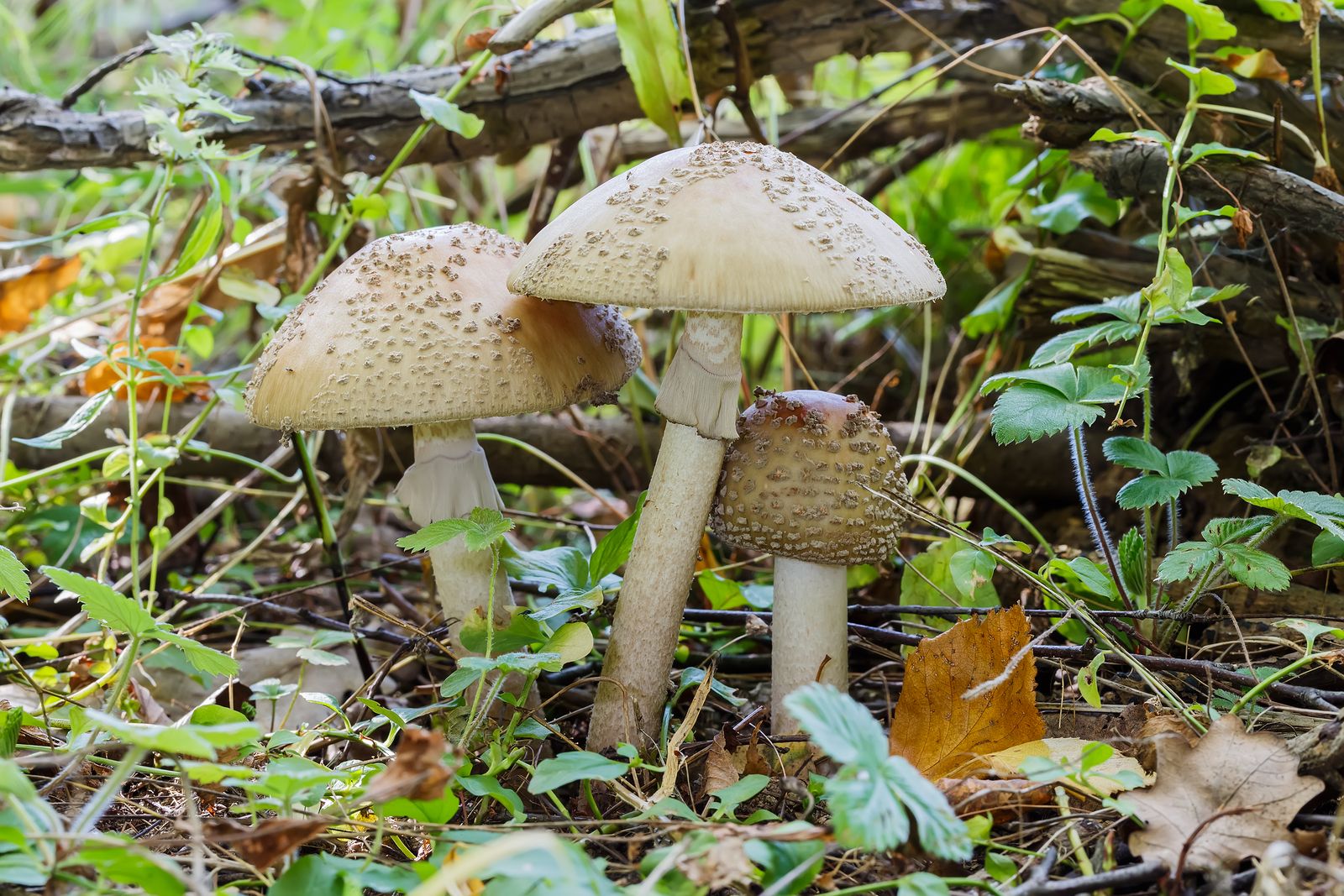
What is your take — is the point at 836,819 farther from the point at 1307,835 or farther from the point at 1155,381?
the point at 1155,381

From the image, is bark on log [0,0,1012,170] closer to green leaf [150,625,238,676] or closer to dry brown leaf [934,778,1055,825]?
green leaf [150,625,238,676]

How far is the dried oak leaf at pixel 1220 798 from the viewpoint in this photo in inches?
67.2

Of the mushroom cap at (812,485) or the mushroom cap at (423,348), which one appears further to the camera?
the mushroom cap at (812,485)

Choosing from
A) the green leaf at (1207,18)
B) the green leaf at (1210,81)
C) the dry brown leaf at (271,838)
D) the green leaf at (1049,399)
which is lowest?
the dry brown leaf at (271,838)

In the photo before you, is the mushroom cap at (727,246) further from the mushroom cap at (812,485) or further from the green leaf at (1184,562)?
the green leaf at (1184,562)

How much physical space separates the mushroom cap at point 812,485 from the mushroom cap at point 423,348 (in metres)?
0.40

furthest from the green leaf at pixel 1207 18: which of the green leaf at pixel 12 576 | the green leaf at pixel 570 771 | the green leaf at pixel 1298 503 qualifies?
the green leaf at pixel 12 576

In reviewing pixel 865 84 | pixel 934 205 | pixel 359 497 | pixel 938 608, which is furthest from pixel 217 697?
pixel 865 84

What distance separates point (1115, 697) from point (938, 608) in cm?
46

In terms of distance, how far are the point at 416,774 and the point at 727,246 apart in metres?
1.08

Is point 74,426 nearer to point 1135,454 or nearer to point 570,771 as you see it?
point 570,771

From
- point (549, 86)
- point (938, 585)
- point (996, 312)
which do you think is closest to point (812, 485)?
point (938, 585)

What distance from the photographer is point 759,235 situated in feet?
6.37

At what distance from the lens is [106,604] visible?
1882 mm
